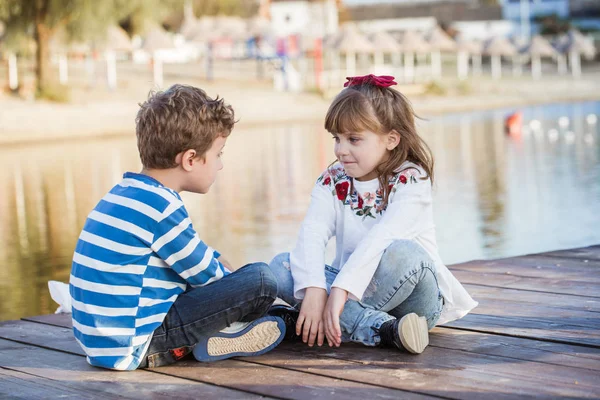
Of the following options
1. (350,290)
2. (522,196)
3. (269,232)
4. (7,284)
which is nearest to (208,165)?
(350,290)

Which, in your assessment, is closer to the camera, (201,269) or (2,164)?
(201,269)

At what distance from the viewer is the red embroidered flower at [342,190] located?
11.0 feet

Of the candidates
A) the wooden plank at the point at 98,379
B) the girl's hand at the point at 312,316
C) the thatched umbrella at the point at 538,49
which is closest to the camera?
the wooden plank at the point at 98,379

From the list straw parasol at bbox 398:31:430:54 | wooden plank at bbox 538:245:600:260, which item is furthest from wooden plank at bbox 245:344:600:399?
straw parasol at bbox 398:31:430:54

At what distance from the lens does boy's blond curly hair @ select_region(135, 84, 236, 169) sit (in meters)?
2.96

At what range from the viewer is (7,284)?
19.8ft

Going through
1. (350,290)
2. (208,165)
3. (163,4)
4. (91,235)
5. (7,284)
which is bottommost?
(7,284)

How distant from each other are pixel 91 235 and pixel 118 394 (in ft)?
1.59

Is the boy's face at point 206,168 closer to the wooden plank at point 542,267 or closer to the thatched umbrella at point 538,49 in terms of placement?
the wooden plank at point 542,267

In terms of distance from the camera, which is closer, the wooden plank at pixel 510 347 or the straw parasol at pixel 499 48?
the wooden plank at pixel 510 347

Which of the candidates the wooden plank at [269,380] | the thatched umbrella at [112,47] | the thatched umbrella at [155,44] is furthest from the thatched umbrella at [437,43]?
the wooden plank at [269,380]

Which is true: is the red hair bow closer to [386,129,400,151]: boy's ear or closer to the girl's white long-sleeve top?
[386,129,400,151]: boy's ear

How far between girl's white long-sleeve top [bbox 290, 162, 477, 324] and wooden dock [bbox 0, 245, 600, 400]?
0.20 m

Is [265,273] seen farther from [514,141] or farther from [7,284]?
[514,141]
